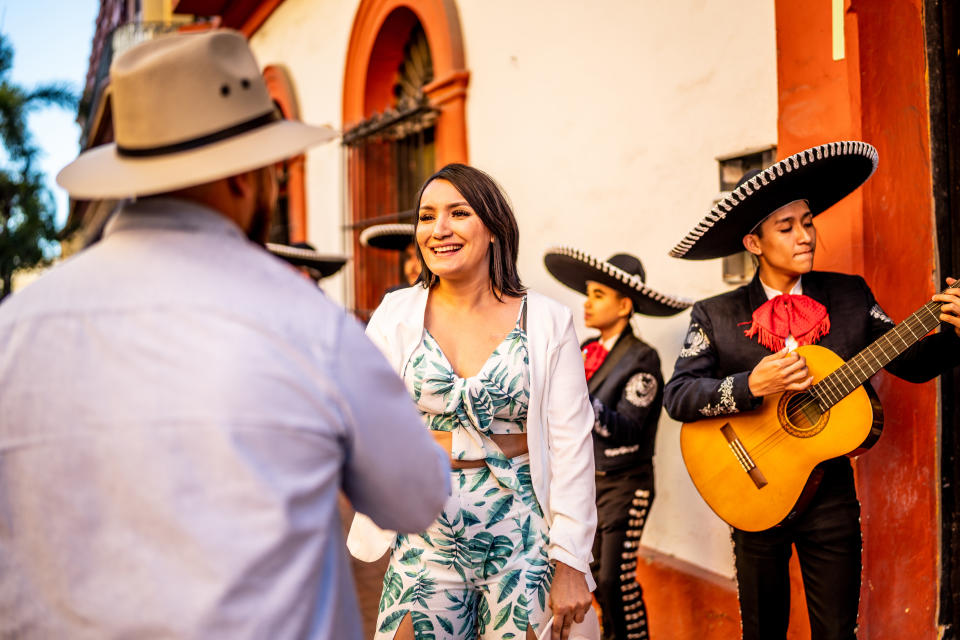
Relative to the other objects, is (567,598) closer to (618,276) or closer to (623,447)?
(623,447)

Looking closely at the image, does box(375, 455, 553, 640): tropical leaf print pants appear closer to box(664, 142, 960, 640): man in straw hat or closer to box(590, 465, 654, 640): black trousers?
box(664, 142, 960, 640): man in straw hat

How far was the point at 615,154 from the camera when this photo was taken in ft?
14.0

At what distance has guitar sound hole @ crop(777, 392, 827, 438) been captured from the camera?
2.58 meters

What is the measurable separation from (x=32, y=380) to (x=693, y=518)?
11.0 feet

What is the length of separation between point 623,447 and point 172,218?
2.58 metres

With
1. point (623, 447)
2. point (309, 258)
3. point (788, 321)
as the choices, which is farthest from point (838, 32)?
point (309, 258)

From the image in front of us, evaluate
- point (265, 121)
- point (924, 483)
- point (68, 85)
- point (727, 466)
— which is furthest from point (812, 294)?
point (68, 85)

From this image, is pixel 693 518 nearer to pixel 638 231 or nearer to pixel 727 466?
pixel 727 466

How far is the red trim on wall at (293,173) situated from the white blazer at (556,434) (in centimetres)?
696

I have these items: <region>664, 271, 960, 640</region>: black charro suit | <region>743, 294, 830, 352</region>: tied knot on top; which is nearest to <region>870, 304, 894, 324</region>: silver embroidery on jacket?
<region>664, 271, 960, 640</region>: black charro suit

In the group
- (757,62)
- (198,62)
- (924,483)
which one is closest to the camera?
(198,62)

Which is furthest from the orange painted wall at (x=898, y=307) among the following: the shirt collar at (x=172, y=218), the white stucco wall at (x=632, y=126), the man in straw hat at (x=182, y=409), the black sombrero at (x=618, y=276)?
the shirt collar at (x=172, y=218)

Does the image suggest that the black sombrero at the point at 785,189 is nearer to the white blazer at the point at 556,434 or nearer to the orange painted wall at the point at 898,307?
the orange painted wall at the point at 898,307

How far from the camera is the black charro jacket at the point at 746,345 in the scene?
255cm
